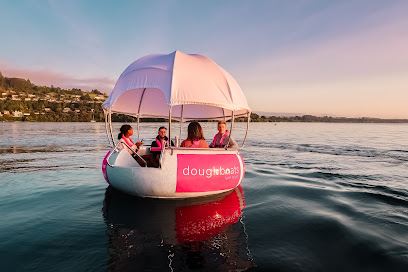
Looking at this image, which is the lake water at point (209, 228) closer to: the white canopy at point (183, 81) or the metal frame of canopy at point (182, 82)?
the metal frame of canopy at point (182, 82)

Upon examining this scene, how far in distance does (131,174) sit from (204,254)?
3.36m

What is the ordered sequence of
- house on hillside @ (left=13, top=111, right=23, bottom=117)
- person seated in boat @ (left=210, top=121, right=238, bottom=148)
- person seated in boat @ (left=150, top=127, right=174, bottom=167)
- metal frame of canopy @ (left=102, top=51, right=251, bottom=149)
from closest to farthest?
metal frame of canopy @ (left=102, top=51, right=251, bottom=149), person seated in boat @ (left=150, top=127, right=174, bottom=167), person seated in boat @ (left=210, top=121, right=238, bottom=148), house on hillside @ (left=13, top=111, right=23, bottom=117)

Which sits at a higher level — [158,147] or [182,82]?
[182,82]

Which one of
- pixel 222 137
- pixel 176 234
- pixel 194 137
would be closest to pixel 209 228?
pixel 176 234

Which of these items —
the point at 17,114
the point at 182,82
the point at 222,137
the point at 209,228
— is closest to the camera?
the point at 209,228

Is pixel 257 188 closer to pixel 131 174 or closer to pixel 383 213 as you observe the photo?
pixel 383 213

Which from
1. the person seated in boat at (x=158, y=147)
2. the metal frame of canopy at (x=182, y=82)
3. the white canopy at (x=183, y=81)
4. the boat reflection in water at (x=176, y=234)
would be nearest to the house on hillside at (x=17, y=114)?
the metal frame of canopy at (x=182, y=82)

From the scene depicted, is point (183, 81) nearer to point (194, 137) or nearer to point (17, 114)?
point (194, 137)

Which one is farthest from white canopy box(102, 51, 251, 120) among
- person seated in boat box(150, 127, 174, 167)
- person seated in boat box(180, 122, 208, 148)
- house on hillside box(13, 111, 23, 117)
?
→ house on hillside box(13, 111, 23, 117)

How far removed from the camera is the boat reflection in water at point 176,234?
4.24 meters

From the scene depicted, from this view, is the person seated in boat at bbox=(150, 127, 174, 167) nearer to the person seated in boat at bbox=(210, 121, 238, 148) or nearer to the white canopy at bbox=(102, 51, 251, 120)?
the white canopy at bbox=(102, 51, 251, 120)

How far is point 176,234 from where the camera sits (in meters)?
5.33

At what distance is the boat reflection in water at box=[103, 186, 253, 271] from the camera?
4.24 metres

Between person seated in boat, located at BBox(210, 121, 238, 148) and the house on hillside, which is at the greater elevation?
the house on hillside
